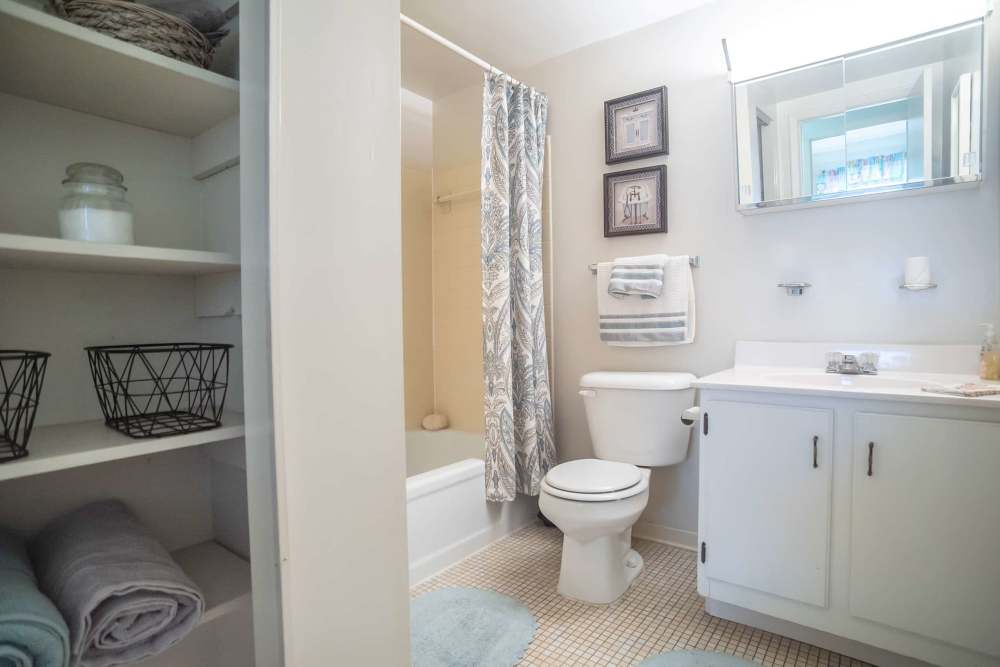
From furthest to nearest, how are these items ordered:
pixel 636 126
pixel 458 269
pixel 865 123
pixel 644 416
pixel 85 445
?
1. pixel 458 269
2. pixel 636 126
3. pixel 644 416
4. pixel 865 123
5. pixel 85 445

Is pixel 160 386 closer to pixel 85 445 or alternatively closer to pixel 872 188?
pixel 85 445

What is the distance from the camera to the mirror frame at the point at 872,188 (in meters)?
1.64

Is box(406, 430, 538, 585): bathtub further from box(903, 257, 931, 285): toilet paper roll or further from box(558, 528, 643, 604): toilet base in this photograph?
box(903, 257, 931, 285): toilet paper roll

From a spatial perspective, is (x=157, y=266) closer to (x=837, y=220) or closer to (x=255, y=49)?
(x=255, y=49)

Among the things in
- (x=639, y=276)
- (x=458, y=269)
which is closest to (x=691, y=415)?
(x=639, y=276)

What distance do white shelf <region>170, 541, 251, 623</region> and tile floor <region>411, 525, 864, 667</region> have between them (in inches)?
37.5

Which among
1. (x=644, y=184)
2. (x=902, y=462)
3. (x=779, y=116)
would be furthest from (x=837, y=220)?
(x=902, y=462)

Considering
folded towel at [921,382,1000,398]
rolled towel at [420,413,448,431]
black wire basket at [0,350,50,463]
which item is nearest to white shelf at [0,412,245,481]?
black wire basket at [0,350,50,463]

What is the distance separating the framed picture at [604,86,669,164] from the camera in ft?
7.47

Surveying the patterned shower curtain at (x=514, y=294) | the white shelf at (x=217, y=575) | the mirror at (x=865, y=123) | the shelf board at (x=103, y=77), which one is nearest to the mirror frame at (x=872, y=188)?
the mirror at (x=865, y=123)

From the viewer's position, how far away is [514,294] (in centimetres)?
238

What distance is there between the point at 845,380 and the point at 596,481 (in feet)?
3.02

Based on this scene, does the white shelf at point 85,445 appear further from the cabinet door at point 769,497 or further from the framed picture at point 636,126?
the framed picture at point 636,126

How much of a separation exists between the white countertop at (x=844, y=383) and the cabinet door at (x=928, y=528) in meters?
0.06
